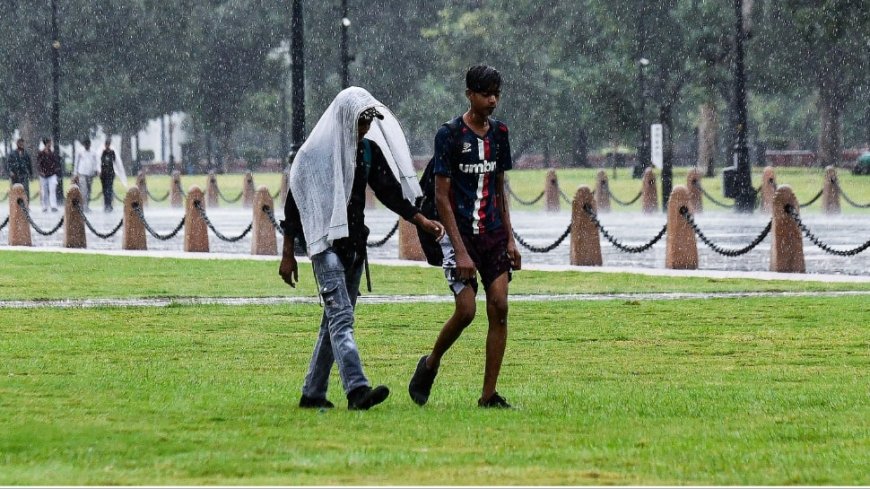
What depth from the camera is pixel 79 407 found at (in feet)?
28.2

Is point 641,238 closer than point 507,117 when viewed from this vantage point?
Yes

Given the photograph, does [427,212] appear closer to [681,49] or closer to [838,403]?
[838,403]

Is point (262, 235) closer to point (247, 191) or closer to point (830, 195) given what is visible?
point (830, 195)

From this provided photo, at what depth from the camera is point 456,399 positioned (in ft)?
29.9

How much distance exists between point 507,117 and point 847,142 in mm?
25919

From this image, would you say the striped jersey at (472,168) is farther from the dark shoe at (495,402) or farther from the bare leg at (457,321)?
the dark shoe at (495,402)

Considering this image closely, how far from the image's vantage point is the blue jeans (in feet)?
27.8

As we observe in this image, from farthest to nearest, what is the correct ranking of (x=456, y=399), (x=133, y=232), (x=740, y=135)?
(x=740, y=135) → (x=133, y=232) → (x=456, y=399)

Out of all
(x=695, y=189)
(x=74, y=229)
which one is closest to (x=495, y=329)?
(x=74, y=229)

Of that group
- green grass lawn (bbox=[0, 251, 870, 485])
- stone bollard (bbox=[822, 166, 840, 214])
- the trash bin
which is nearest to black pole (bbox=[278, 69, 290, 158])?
the trash bin

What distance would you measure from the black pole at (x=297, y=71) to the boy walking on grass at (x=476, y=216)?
54.5 ft

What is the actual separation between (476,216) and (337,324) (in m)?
0.83

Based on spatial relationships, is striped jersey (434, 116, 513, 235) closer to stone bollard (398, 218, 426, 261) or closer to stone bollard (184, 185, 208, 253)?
stone bollard (398, 218, 426, 261)

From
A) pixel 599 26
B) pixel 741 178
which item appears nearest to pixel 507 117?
pixel 599 26
